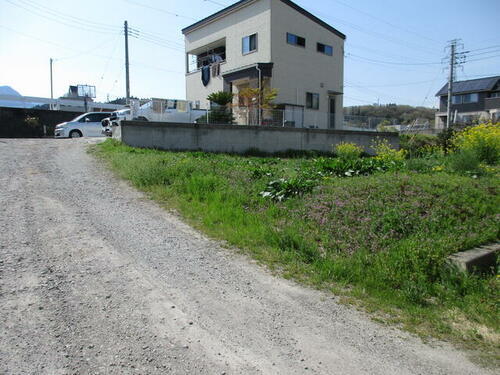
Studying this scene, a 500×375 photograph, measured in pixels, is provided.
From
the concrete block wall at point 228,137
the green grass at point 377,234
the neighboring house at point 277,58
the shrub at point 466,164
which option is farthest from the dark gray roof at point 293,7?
the green grass at point 377,234

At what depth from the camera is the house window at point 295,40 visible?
84.7 feet

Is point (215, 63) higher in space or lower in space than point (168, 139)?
higher

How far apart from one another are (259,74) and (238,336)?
22.6m

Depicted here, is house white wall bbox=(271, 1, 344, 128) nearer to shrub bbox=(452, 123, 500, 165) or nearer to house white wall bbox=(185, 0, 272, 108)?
house white wall bbox=(185, 0, 272, 108)

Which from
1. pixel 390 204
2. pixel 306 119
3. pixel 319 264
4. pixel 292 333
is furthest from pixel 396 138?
pixel 292 333

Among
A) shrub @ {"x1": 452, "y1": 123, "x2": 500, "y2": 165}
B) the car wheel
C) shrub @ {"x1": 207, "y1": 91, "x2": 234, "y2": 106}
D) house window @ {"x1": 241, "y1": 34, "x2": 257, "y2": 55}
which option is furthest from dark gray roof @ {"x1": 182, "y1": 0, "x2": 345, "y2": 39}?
shrub @ {"x1": 452, "y1": 123, "x2": 500, "y2": 165}

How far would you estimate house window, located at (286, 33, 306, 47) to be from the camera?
25828 millimetres

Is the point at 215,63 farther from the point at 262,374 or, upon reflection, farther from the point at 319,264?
the point at 262,374

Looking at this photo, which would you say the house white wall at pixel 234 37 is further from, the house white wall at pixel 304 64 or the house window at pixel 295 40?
the house window at pixel 295 40

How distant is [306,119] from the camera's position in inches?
864

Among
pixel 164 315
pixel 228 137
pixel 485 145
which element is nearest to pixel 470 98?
pixel 228 137

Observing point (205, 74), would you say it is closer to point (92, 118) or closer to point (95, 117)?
point (95, 117)

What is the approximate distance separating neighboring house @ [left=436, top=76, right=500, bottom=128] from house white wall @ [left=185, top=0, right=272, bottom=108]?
3145 centimetres

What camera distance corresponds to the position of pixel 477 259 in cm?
480
